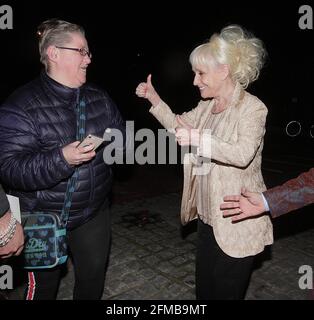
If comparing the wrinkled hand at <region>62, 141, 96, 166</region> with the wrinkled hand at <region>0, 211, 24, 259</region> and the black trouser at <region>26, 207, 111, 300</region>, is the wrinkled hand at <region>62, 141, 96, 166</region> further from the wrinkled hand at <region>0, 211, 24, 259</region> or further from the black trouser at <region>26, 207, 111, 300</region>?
the black trouser at <region>26, 207, 111, 300</region>

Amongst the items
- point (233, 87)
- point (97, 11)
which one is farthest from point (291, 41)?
point (233, 87)

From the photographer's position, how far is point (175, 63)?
32250mm

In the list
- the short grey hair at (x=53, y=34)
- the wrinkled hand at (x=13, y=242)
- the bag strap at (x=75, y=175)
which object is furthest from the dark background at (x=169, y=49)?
the wrinkled hand at (x=13, y=242)

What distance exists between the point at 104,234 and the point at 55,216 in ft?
2.06

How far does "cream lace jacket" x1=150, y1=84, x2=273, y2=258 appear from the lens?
2.41 meters

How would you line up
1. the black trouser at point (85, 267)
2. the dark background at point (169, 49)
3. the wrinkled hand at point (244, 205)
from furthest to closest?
the dark background at point (169, 49) → the black trouser at point (85, 267) → the wrinkled hand at point (244, 205)

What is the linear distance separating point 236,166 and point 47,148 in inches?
58.2

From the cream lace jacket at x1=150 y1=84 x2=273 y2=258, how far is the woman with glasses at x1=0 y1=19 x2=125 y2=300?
3.04 feet

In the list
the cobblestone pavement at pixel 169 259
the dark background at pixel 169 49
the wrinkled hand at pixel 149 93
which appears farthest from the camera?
the dark background at pixel 169 49

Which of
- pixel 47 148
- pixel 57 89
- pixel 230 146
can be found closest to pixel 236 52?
pixel 230 146

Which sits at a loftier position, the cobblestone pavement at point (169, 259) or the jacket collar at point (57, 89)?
the jacket collar at point (57, 89)

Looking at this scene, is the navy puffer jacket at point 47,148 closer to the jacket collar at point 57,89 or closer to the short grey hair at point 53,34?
the jacket collar at point 57,89

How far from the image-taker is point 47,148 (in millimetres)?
2602

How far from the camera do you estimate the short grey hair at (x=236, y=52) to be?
2.61 meters
